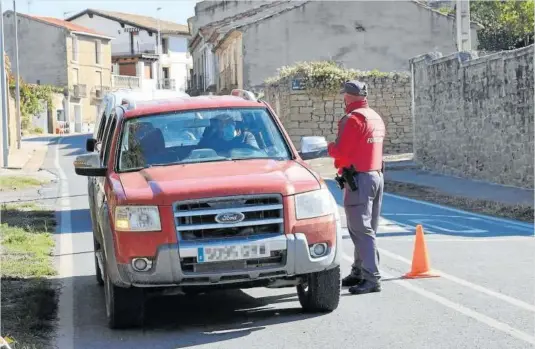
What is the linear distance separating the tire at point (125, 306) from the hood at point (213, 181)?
73cm

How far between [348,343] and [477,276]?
3339 mm

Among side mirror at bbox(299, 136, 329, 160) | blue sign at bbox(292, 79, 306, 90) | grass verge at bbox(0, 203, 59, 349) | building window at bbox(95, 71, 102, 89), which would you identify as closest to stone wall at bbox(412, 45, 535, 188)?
blue sign at bbox(292, 79, 306, 90)

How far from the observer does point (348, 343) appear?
7059 mm

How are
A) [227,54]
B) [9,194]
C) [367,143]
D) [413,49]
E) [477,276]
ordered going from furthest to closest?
[227,54] → [413,49] → [9,194] → [477,276] → [367,143]

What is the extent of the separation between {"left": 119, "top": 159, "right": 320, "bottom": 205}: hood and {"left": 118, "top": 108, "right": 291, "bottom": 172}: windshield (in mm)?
232

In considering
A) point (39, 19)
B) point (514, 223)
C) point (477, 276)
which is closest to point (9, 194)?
point (514, 223)

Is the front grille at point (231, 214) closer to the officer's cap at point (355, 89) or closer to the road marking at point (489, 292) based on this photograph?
the officer's cap at point (355, 89)

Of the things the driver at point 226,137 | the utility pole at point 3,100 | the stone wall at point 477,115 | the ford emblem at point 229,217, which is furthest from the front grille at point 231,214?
the utility pole at point 3,100

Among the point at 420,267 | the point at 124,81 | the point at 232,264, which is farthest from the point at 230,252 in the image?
the point at 124,81

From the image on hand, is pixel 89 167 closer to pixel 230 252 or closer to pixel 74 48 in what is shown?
pixel 230 252

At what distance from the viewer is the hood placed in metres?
7.50

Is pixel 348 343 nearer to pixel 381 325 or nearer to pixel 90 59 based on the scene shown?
pixel 381 325

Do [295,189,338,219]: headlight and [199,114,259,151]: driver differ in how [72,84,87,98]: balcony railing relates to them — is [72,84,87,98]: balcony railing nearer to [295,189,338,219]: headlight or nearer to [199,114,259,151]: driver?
[199,114,259,151]: driver

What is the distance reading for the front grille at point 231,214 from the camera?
294 inches
